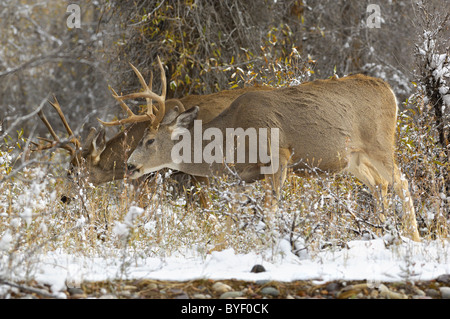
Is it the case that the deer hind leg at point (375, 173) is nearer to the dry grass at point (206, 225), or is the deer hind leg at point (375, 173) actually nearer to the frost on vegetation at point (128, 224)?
the dry grass at point (206, 225)

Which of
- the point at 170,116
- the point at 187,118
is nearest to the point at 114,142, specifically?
the point at 170,116

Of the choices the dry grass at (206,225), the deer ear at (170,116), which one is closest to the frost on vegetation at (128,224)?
the dry grass at (206,225)

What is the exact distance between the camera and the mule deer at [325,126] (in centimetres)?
759

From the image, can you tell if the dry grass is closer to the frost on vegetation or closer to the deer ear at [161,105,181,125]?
the frost on vegetation

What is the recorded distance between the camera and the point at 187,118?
8109 millimetres

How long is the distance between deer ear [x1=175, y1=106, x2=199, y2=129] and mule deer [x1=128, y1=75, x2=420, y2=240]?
0.01 meters

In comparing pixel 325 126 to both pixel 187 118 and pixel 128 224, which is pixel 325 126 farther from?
pixel 128 224

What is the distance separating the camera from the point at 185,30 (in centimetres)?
1063

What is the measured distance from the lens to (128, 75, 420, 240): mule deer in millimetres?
7586

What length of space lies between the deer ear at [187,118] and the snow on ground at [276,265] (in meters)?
2.55

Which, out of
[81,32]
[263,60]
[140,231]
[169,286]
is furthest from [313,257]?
[81,32]

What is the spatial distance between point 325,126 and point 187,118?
1.54 metres

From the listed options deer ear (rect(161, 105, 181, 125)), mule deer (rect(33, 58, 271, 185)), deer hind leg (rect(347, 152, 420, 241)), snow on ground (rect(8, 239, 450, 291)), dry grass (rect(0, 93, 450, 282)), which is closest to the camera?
snow on ground (rect(8, 239, 450, 291))

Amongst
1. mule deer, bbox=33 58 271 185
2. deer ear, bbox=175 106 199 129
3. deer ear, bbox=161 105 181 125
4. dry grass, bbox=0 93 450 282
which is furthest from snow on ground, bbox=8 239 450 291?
mule deer, bbox=33 58 271 185
